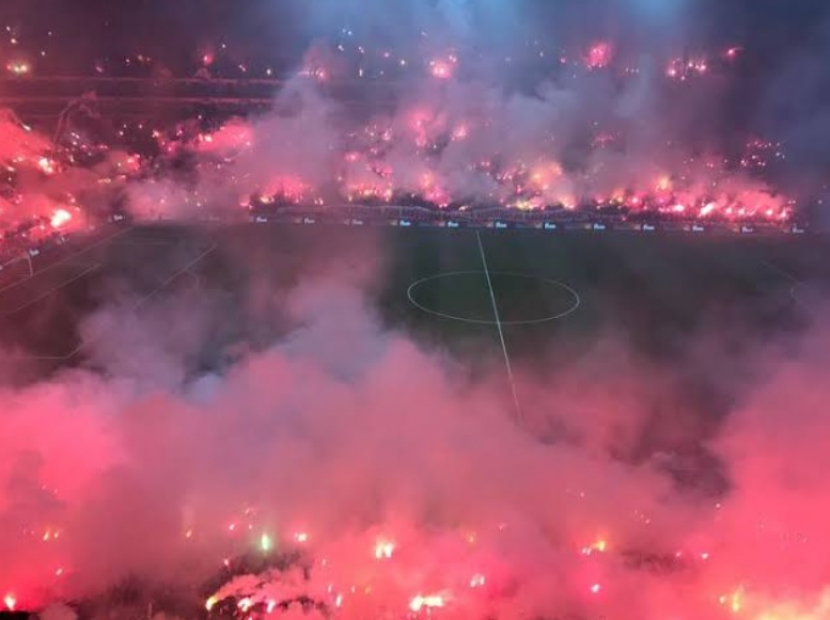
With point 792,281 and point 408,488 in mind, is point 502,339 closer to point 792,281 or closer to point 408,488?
point 408,488

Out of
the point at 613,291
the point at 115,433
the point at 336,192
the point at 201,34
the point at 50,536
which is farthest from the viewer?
the point at 201,34

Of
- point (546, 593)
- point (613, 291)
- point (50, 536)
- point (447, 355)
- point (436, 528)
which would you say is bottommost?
point (546, 593)

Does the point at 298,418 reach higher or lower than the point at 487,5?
lower

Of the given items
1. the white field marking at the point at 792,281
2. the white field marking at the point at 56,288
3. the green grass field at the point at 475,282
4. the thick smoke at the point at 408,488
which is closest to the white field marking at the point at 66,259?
the green grass field at the point at 475,282

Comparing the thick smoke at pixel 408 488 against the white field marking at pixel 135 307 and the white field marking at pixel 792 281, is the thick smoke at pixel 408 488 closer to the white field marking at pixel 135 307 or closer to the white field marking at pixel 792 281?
the white field marking at pixel 135 307

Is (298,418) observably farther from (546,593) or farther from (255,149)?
(255,149)

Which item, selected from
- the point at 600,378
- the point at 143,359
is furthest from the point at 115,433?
the point at 600,378
